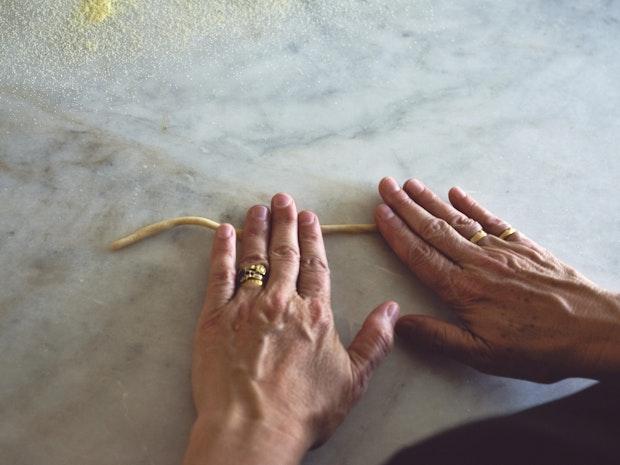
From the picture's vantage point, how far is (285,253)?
4.09 ft

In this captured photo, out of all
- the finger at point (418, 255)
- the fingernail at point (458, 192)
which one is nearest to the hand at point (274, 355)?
the finger at point (418, 255)

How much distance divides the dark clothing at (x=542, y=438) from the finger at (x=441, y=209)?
0.37 metres

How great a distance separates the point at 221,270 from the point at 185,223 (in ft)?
0.73

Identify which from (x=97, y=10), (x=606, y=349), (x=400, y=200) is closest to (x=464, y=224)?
(x=400, y=200)

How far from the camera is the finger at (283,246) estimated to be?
1.20m

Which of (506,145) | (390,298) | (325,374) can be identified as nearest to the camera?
(325,374)

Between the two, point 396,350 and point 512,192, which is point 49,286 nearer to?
point 396,350

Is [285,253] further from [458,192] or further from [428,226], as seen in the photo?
[458,192]

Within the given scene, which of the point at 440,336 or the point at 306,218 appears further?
the point at 306,218

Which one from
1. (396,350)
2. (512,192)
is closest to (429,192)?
(512,192)

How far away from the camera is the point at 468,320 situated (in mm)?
1211

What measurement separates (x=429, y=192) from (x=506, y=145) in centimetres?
35

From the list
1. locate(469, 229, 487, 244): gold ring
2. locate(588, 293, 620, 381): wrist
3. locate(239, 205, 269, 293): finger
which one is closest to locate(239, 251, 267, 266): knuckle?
locate(239, 205, 269, 293): finger

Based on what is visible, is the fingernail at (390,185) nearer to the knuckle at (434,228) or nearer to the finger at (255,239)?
the knuckle at (434,228)
